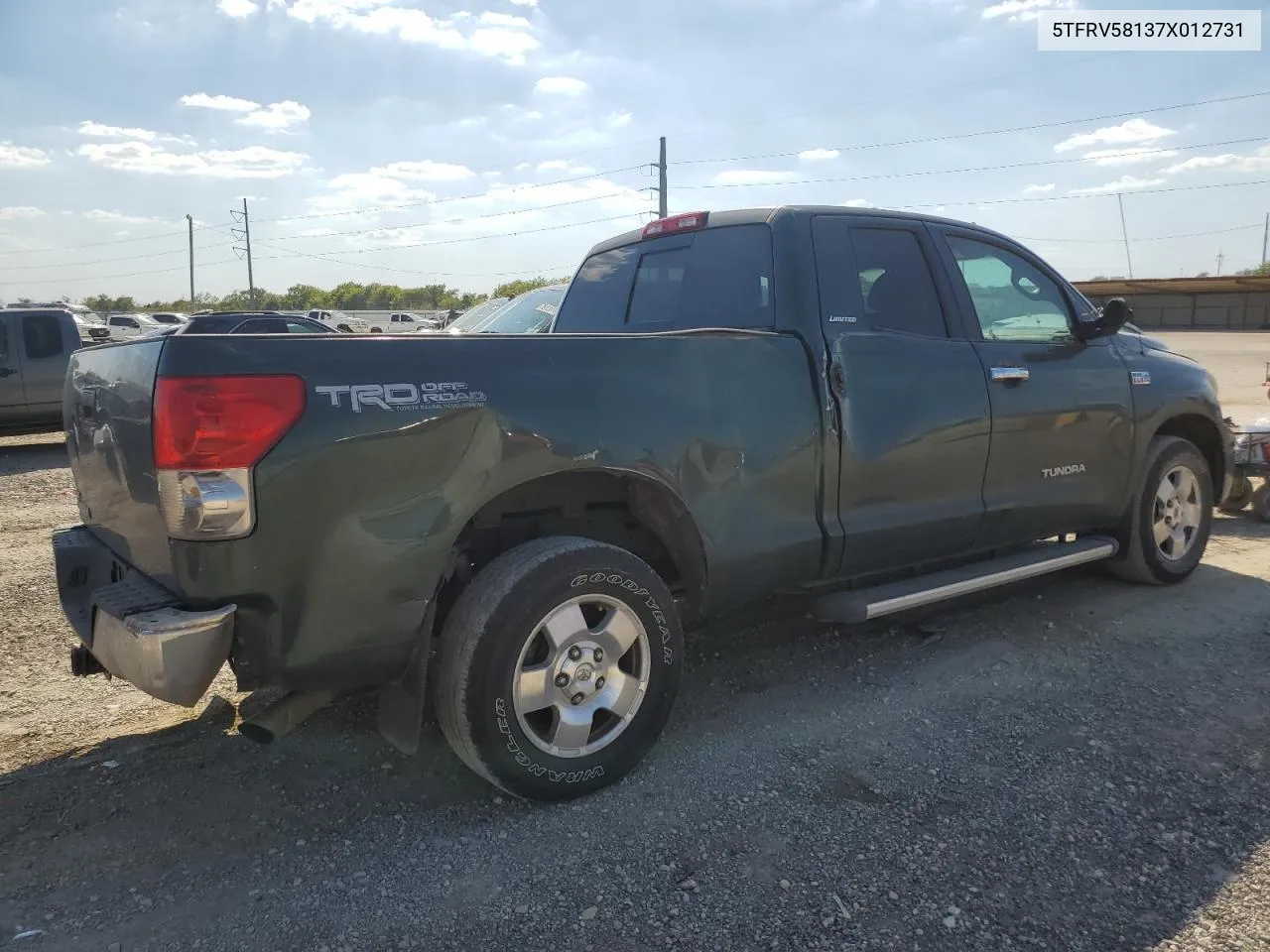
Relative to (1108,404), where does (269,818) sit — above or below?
below

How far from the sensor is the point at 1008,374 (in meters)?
4.27

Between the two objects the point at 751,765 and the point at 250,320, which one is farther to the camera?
the point at 250,320

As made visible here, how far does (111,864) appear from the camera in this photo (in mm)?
2721

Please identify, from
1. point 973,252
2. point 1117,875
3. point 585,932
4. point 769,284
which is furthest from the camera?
point 973,252

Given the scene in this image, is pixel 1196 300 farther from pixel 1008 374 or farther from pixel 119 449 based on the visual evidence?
pixel 119 449

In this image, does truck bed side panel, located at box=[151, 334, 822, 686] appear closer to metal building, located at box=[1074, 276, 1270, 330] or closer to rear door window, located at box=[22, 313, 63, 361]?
rear door window, located at box=[22, 313, 63, 361]

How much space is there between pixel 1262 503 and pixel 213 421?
7764 millimetres

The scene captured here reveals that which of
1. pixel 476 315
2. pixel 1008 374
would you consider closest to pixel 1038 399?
pixel 1008 374

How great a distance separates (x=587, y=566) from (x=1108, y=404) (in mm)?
3211

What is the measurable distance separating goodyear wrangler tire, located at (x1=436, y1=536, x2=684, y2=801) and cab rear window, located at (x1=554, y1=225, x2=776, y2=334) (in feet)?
4.25

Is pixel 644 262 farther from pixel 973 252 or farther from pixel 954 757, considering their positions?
pixel 954 757

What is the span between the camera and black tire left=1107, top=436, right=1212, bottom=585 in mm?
5098

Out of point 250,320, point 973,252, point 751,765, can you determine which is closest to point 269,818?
point 751,765

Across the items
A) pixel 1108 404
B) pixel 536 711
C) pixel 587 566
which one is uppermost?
pixel 1108 404
